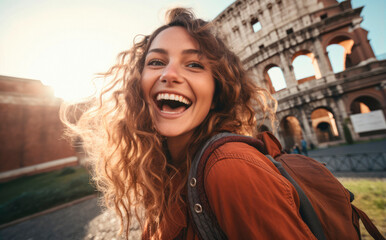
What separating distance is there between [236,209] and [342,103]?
16913 millimetres

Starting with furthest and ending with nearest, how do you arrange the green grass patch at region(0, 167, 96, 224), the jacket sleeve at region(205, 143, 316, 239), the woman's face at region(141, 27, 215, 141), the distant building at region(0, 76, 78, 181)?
1. the distant building at region(0, 76, 78, 181)
2. the green grass patch at region(0, 167, 96, 224)
3. the woman's face at region(141, 27, 215, 141)
4. the jacket sleeve at region(205, 143, 316, 239)

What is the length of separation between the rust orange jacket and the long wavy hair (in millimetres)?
577

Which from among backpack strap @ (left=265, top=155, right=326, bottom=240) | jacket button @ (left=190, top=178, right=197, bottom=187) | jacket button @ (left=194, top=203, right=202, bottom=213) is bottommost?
backpack strap @ (left=265, top=155, right=326, bottom=240)

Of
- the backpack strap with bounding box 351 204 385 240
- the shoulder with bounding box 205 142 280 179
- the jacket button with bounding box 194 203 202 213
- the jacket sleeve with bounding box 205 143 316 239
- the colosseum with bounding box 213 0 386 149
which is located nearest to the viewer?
the jacket sleeve with bounding box 205 143 316 239

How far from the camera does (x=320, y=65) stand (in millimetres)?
13047

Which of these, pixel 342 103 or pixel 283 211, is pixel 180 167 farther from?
pixel 342 103

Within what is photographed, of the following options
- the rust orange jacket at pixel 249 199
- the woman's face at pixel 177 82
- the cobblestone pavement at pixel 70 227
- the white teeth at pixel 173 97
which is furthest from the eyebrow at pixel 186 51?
the cobblestone pavement at pixel 70 227

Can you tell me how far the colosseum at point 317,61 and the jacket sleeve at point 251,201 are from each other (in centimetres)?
1273

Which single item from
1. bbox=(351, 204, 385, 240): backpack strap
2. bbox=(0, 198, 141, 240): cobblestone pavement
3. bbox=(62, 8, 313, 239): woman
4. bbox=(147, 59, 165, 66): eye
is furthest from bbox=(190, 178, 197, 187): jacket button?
bbox=(0, 198, 141, 240): cobblestone pavement

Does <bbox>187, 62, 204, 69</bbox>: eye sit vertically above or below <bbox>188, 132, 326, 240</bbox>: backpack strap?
above

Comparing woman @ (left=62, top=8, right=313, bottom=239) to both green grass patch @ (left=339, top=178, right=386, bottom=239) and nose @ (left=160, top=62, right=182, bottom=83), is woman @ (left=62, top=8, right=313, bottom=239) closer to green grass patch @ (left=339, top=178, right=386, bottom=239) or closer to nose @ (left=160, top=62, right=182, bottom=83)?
nose @ (left=160, top=62, right=182, bottom=83)

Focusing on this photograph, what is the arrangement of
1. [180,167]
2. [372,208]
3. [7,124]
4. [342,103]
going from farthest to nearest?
[7,124], [342,103], [372,208], [180,167]

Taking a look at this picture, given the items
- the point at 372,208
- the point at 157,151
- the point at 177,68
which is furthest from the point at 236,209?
the point at 372,208

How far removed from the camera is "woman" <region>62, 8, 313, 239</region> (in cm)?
71
